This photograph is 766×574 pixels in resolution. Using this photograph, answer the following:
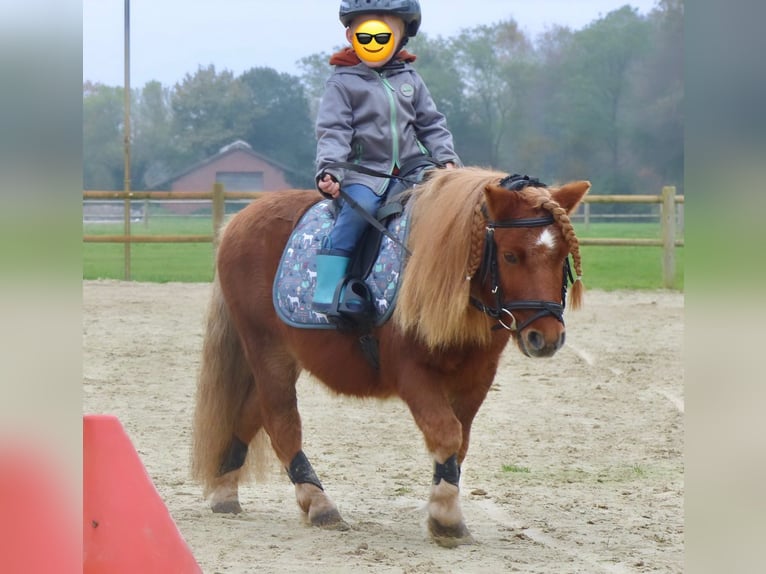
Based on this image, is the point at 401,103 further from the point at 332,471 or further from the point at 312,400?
the point at 312,400

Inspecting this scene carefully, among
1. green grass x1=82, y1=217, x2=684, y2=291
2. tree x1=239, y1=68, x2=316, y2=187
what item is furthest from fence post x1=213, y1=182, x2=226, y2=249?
tree x1=239, y1=68, x2=316, y2=187

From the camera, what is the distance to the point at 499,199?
3980 mm

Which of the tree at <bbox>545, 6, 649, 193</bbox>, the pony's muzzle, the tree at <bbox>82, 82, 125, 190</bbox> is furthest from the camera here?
the tree at <bbox>82, 82, 125, 190</bbox>

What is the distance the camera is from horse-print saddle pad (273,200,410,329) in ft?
14.5

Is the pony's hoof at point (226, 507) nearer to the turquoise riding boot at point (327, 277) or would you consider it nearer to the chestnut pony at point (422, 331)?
the chestnut pony at point (422, 331)

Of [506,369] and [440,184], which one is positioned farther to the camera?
[506,369]

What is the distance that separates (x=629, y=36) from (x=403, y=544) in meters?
20.4

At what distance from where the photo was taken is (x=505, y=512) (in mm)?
4965

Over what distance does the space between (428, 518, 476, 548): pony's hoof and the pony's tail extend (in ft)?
4.01

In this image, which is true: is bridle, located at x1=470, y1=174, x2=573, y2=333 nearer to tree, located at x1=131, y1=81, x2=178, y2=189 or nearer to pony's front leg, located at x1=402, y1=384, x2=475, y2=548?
pony's front leg, located at x1=402, y1=384, x2=475, y2=548

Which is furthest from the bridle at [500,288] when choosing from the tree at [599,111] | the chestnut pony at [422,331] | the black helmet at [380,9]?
the tree at [599,111]

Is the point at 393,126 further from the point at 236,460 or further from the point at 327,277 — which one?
the point at 236,460

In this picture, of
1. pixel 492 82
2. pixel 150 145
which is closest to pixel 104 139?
pixel 150 145
